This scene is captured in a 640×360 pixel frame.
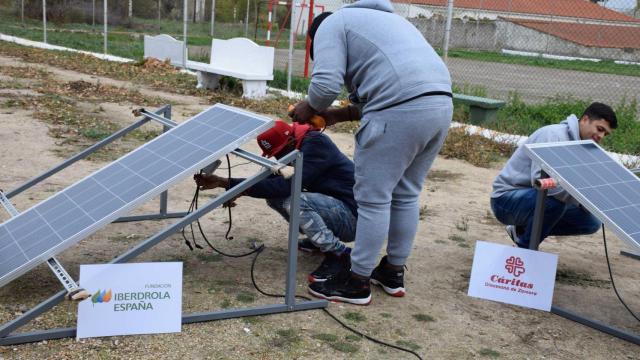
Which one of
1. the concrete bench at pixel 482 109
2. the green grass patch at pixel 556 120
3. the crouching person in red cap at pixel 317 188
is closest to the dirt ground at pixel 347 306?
the crouching person in red cap at pixel 317 188

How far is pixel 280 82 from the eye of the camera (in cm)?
1286

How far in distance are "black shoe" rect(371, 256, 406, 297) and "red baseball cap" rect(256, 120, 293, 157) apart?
837 mm

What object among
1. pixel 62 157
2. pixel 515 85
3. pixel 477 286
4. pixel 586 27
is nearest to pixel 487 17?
pixel 586 27

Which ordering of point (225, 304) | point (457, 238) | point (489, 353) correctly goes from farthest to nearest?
1. point (457, 238)
2. point (225, 304)
3. point (489, 353)

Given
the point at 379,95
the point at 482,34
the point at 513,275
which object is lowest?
the point at 513,275

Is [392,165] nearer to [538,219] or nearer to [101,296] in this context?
[538,219]

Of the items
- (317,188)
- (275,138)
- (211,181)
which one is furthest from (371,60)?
(211,181)

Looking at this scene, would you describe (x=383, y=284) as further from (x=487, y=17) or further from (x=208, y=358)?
(x=487, y=17)

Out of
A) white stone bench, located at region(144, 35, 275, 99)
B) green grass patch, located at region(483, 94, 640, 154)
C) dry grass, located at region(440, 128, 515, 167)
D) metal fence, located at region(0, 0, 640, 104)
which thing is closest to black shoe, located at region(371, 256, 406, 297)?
dry grass, located at region(440, 128, 515, 167)

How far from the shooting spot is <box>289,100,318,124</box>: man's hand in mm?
3516

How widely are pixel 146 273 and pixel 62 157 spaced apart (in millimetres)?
3779

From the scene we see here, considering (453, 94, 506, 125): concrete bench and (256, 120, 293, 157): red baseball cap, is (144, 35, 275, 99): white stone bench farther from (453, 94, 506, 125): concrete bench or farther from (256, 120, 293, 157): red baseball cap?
(256, 120, 293, 157): red baseball cap

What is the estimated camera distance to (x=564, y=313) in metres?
3.79

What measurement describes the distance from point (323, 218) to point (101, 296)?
1.29 meters
